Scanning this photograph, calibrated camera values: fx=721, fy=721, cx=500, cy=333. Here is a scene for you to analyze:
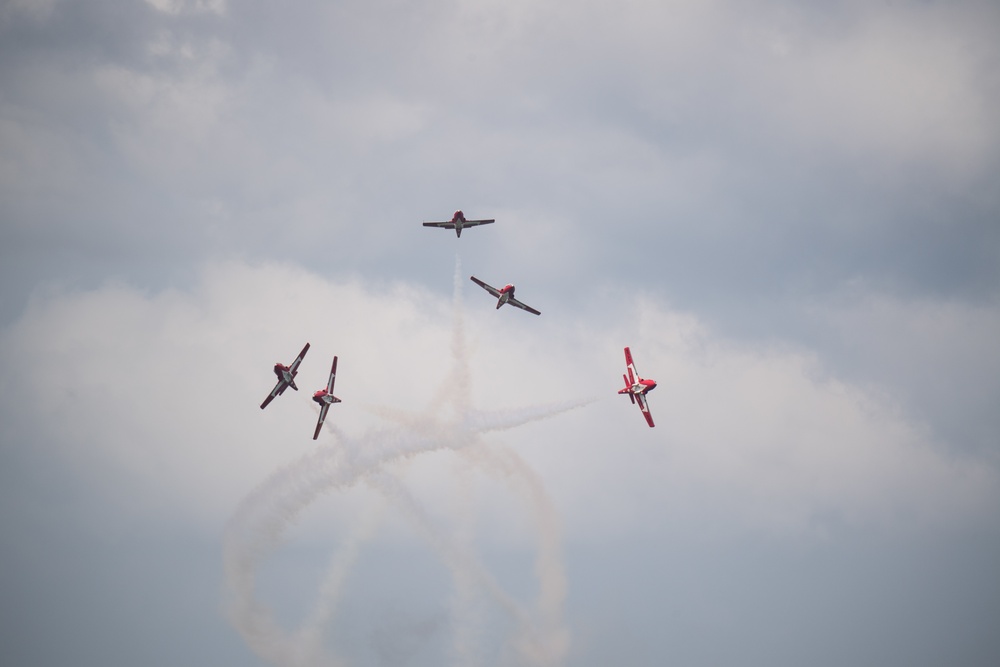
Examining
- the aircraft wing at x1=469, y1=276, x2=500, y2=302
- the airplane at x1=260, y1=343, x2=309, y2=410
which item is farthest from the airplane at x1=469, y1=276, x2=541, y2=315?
the airplane at x1=260, y1=343, x2=309, y2=410

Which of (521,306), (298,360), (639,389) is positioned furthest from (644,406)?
(298,360)

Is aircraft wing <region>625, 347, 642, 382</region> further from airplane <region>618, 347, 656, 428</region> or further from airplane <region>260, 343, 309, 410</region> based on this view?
airplane <region>260, 343, 309, 410</region>

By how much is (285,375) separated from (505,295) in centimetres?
3395

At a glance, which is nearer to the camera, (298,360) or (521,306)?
(298,360)

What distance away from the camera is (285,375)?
103 m

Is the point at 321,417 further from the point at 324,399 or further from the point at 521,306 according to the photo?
the point at 521,306

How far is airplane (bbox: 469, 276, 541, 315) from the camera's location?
4250 inches

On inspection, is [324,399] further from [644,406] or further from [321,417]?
[644,406]

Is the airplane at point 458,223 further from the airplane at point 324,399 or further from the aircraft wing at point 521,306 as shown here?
the airplane at point 324,399

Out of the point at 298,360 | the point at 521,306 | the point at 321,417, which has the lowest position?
the point at 321,417

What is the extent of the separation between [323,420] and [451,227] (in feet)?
113

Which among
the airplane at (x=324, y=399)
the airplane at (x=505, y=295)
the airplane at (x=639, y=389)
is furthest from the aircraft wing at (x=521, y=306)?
the airplane at (x=324, y=399)

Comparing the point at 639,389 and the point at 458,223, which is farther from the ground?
the point at 458,223

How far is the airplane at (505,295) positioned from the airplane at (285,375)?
27.7 metres
